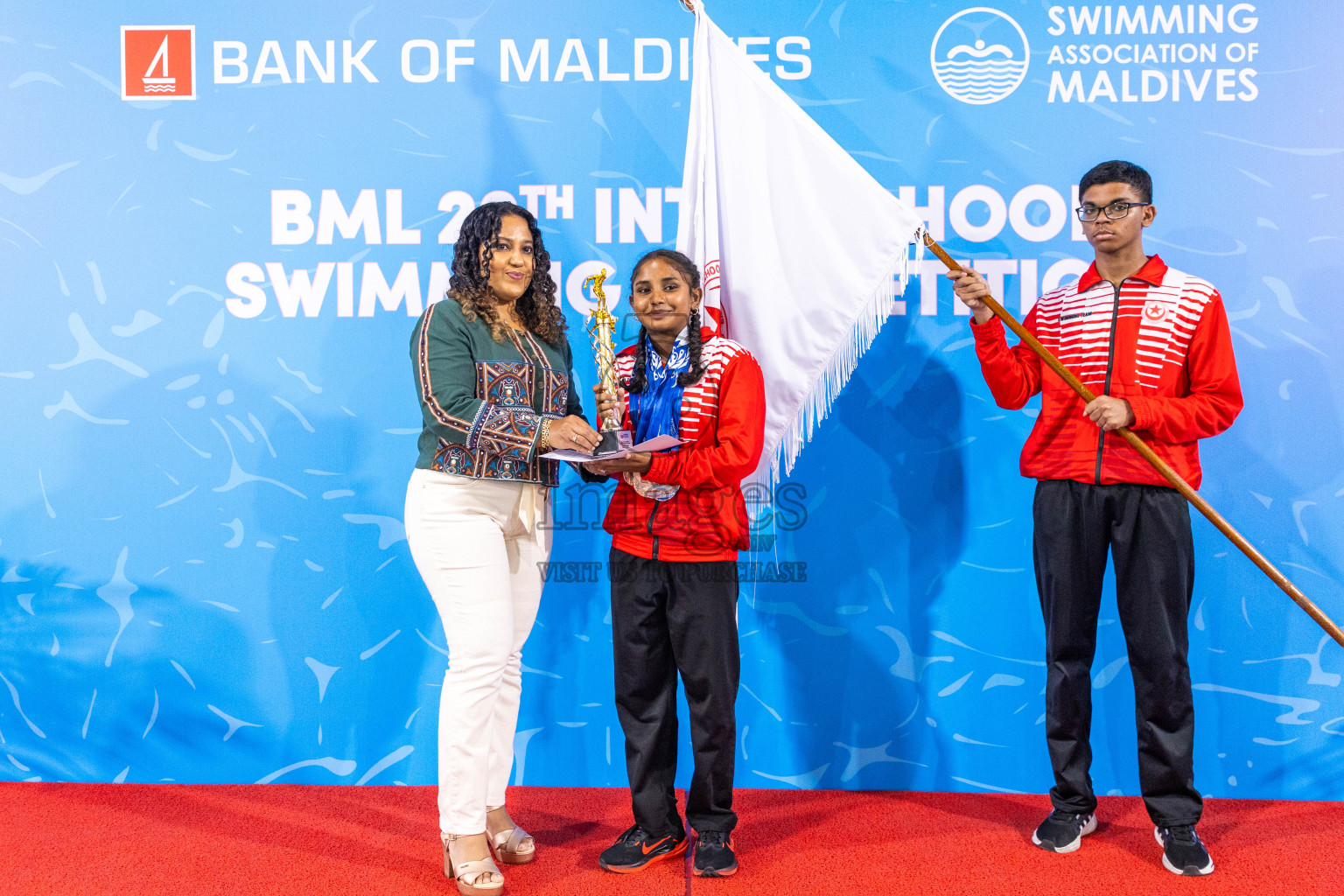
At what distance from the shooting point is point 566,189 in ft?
8.76

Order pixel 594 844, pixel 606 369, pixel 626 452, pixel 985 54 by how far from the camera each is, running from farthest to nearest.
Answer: pixel 985 54 < pixel 594 844 < pixel 606 369 < pixel 626 452

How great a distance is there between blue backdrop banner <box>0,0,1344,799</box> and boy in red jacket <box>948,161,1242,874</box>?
1.27ft

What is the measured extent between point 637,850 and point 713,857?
0.18m

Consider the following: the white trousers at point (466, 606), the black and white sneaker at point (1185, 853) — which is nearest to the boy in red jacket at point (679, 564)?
the white trousers at point (466, 606)

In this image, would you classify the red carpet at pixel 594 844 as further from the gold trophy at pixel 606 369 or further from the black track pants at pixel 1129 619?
the gold trophy at pixel 606 369

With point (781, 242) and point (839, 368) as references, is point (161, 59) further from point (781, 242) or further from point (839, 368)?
point (839, 368)

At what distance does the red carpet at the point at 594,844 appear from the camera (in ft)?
6.77

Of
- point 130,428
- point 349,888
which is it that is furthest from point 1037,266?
point 130,428

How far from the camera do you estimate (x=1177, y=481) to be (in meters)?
2.02

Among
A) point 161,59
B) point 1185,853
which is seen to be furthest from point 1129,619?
point 161,59

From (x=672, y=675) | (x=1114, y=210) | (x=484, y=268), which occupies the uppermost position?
(x=1114, y=210)

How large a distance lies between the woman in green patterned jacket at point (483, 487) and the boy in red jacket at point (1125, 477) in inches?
41.2

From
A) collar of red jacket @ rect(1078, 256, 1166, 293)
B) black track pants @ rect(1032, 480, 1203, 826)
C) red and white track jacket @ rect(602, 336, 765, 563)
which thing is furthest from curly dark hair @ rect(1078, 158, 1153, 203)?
red and white track jacket @ rect(602, 336, 765, 563)

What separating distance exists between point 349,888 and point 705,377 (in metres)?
1.40
